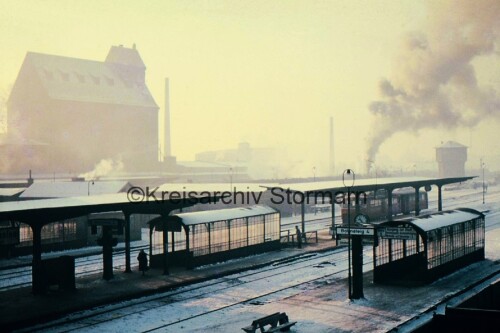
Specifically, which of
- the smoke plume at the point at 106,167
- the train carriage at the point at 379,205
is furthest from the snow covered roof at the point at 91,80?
the train carriage at the point at 379,205

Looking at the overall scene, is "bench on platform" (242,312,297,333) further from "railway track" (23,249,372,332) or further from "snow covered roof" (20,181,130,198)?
"snow covered roof" (20,181,130,198)

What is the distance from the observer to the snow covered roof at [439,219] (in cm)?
2185

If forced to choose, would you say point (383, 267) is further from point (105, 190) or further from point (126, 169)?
point (126, 169)

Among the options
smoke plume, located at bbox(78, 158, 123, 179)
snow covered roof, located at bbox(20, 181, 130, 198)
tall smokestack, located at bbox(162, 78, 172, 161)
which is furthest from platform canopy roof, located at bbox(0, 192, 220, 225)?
tall smokestack, located at bbox(162, 78, 172, 161)

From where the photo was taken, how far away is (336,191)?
109 feet

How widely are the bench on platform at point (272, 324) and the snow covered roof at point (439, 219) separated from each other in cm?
717

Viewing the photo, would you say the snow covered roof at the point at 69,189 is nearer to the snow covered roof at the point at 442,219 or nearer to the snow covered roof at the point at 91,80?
the snow covered roof at the point at 442,219

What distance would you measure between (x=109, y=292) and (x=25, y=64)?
66.3 m

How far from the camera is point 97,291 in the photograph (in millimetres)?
21156

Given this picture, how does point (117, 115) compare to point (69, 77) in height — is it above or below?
below

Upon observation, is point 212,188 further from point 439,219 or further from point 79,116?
point 79,116

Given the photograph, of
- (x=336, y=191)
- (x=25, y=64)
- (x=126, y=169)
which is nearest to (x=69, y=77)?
(x=25, y=64)

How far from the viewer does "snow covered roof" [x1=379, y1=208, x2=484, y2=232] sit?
2185cm

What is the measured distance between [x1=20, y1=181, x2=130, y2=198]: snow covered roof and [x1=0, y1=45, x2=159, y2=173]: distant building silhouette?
2751 centimetres
